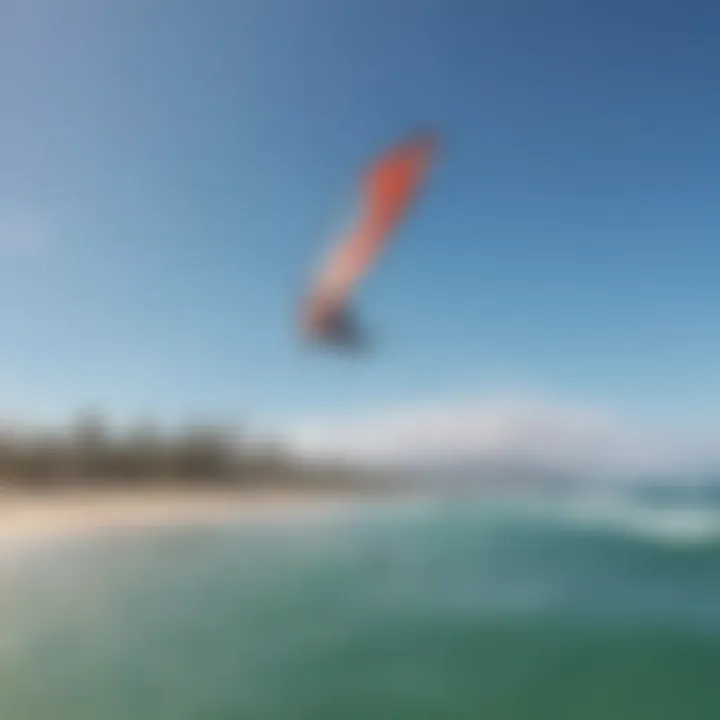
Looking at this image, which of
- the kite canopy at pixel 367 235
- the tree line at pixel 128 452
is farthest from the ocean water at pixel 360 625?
the kite canopy at pixel 367 235

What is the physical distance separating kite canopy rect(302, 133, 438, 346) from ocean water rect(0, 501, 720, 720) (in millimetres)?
418

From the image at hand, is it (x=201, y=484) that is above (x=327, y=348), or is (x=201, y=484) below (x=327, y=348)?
below

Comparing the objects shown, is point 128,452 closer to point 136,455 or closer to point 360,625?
point 136,455

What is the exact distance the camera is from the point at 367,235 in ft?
6.42

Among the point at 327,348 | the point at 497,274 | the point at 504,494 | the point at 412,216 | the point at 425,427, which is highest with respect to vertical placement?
the point at 412,216

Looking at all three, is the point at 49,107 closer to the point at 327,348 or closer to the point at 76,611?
the point at 327,348

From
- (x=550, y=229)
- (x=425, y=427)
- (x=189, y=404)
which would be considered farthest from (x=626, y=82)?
(x=189, y=404)

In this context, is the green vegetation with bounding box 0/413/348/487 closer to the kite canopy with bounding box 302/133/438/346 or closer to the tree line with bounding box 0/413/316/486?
the tree line with bounding box 0/413/316/486

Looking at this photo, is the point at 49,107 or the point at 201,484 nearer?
the point at 49,107

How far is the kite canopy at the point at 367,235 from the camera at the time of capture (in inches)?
76.8

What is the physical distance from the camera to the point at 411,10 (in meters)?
1.94

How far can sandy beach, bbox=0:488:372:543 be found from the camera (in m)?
1.99

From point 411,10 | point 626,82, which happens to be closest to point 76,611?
point 411,10

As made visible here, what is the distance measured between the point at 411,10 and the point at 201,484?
3.67 feet
